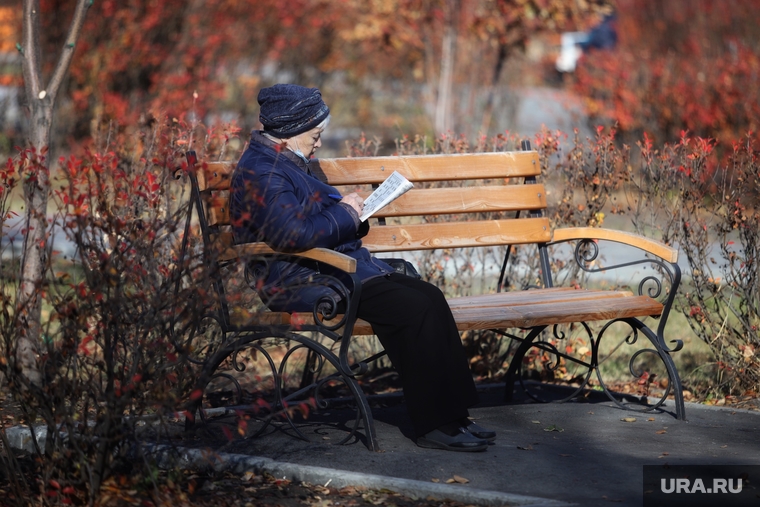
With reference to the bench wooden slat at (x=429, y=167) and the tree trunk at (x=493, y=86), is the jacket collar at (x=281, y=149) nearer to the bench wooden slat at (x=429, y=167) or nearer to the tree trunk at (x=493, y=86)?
the bench wooden slat at (x=429, y=167)

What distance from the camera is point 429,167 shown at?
15.6ft

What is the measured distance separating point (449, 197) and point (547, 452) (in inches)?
56.3

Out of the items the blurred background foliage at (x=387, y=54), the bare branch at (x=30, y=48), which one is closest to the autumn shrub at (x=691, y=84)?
the blurred background foliage at (x=387, y=54)

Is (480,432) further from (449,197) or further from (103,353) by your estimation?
(103,353)

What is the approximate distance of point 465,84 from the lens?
13945mm

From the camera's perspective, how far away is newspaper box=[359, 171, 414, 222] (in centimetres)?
396

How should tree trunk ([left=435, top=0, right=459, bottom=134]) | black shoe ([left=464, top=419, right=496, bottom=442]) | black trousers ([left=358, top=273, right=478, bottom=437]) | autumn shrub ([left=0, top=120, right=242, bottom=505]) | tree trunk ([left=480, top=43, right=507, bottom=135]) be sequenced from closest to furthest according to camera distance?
autumn shrub ([left=0, top=120, right=242, bottom=505]), black trousers ([left=358, top=273, right=478, bottom=437]), black shoe ([left=464, top=419, right=496, bottom=442]), tree trunk ([left=435, top=0, right=459, bottom=134]), tree trunk ([left=480, top=43, right=507, bottom=135])

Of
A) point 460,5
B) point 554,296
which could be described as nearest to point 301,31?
point 460,5

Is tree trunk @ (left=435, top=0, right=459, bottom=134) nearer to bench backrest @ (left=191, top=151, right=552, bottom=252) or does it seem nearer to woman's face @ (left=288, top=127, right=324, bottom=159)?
bench backrest @ (left=191, top=151, right=552, bottom=252)

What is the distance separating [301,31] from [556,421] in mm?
11055

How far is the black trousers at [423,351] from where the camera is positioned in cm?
370

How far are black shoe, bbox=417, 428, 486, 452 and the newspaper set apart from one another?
91cm

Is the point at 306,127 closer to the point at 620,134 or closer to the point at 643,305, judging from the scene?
the point at 643,305

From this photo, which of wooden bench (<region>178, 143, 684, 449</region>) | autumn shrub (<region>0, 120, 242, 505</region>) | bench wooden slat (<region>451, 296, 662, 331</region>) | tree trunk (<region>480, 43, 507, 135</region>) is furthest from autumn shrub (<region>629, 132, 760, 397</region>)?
tree trunk (<region>480, 43, 507, 135</region>)
